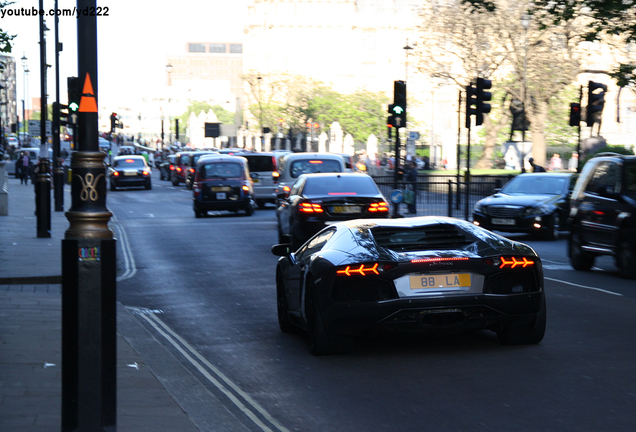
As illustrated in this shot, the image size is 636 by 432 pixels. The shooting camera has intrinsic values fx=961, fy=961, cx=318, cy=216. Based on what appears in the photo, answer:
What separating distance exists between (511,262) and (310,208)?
31.2 ft

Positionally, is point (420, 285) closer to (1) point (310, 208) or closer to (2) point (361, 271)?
(2) point (361, 271)

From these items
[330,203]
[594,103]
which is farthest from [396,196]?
[330,203]

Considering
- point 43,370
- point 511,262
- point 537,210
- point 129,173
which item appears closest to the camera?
point 43,370

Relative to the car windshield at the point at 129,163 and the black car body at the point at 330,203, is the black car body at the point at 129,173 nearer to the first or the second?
the car windshield at the point at 129,163

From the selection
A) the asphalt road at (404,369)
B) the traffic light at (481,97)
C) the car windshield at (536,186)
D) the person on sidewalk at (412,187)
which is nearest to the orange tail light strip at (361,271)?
the asphalt road at (404,369)

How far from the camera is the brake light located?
17219 millimetres

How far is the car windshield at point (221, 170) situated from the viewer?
29359 mm

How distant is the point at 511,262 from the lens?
26.0 ft

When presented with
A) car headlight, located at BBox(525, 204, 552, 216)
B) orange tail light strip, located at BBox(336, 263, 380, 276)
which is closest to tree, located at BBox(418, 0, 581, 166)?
car headlight, located at BBox(525, 204, 552, 216)

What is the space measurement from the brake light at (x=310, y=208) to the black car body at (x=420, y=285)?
28.8 feet

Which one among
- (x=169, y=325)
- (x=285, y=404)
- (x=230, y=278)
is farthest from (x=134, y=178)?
(x=285, y=404)

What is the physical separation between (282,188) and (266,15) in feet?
372

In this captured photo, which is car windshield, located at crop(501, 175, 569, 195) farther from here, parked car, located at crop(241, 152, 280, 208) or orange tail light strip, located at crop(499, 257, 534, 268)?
orange tail light strip, located at crop(499, 257, 534, 268)

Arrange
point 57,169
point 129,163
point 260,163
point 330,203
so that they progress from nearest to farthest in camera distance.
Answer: point 330,203
point 57,169
point 260,163
point 129,163
